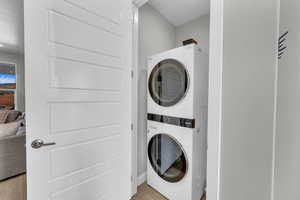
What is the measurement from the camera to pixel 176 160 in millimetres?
1424

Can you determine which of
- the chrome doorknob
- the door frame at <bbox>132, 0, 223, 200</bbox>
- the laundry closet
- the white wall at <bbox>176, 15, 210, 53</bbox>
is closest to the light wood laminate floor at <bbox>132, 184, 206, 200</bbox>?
the laundry closet

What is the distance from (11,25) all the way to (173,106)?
344 cm

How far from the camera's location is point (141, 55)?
178cm

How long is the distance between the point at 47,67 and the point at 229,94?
1.07 metres

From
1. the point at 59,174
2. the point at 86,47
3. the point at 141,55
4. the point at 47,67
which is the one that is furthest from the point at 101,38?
the point at 59,174

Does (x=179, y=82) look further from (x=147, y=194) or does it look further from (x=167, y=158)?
(x=147, y=194)

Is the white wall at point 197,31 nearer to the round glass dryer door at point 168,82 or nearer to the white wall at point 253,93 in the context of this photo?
the round glass dryer door at point 168,82

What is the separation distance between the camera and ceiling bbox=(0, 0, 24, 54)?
6.13 feet

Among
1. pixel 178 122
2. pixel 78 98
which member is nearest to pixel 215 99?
pixel 178 122

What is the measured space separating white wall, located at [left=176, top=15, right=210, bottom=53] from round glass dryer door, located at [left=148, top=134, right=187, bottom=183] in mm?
1502

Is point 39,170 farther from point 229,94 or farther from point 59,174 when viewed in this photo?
point 229,94

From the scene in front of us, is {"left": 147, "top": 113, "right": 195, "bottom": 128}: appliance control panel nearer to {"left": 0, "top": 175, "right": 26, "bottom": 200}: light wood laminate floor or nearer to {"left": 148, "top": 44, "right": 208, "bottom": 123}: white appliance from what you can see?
{"left": 148, "top": 44, "right": 208, "bottom": 123}: white appliance

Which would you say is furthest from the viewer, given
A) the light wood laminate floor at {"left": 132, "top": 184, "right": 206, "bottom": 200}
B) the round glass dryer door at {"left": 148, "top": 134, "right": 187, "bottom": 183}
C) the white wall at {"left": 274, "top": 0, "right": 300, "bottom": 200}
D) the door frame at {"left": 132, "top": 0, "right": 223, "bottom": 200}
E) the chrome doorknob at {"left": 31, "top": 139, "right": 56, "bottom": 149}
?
the light wood laminate floor at {"left": 132, "top": 184, "right": 206, "bottom": 200}

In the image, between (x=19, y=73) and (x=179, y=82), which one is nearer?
(x=179, y=82)
